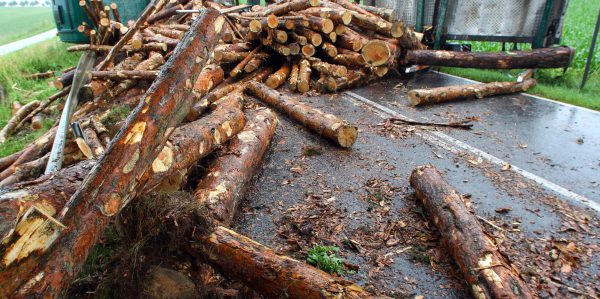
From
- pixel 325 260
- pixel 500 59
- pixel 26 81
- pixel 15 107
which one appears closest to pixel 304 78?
pixel 500 59

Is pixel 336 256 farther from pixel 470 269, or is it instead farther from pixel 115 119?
pixel 115 119

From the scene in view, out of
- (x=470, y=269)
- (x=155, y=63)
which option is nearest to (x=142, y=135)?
(x=470, y=269)

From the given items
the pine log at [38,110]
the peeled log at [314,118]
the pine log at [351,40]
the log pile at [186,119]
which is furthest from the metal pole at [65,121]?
the pine log at [351,40]

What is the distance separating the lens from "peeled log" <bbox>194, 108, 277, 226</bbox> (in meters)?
3.38

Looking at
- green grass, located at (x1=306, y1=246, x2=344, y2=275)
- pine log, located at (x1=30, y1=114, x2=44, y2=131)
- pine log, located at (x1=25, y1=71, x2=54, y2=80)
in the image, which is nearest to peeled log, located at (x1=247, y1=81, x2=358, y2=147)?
green grass, located at (x1=306, y1=246, x2=344, y2=275)

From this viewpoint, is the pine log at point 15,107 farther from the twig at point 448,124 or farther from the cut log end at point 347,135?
the twig at point 448,124

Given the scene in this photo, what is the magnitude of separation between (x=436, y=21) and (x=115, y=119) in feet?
Result: 26.4

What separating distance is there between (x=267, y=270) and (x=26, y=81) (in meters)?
11.5

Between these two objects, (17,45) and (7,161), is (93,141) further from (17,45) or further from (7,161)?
(17,45)

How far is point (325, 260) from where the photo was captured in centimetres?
307

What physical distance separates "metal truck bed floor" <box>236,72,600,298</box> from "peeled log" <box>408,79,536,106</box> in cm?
34

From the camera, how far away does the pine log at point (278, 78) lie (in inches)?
314

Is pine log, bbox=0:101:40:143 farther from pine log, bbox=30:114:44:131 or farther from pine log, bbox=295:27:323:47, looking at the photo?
pine log, bbox=295:27:323:47

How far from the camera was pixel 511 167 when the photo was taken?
15.3 ft
